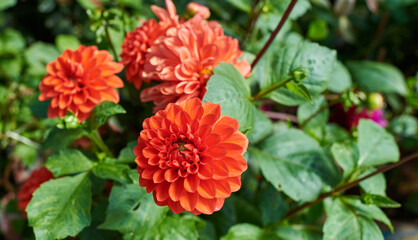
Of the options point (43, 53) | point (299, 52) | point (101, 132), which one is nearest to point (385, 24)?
point (299, 52)

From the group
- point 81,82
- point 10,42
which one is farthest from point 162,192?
point 10,42

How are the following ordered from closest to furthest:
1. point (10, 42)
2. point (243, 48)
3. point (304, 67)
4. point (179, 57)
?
point (179, 57), point (304, 67), point (243, 48), point (10, 42)

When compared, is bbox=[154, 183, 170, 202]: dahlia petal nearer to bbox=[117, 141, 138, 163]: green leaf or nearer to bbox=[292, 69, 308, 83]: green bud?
bbox=[117, 141, 138, 163]: green leaf

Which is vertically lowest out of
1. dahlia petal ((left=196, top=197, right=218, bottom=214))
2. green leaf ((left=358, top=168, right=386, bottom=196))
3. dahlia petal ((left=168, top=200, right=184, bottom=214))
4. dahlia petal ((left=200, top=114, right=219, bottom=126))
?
green leaf ((left=358, top=168, right=386, bottom=196))

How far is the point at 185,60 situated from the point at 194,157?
0.53ft

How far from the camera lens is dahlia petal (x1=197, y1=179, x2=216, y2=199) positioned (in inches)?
16.1

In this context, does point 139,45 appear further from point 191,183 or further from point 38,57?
point 38,57

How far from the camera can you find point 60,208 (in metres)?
0.54

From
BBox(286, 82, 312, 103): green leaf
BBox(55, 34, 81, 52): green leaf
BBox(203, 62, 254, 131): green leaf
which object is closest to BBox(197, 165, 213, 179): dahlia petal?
BBox(203, 62, 254, 131): green leaf

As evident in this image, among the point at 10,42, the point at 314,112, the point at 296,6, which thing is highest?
the point at 296,6

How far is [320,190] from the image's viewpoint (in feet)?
2.01

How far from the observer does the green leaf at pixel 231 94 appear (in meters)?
0.48

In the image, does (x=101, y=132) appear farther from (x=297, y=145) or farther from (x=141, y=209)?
(x=297, y=145)

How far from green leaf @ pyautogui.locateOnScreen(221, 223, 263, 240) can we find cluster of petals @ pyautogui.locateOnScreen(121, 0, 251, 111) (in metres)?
0.31
